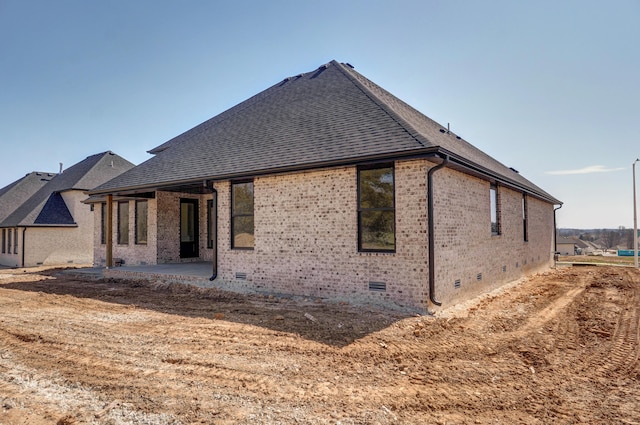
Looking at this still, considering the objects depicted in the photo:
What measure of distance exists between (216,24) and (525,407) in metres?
13.0

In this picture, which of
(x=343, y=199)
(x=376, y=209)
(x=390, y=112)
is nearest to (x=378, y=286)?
(x=376, y=209)

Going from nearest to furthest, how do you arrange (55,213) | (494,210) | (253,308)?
(253,308), (494,210), (55,213)

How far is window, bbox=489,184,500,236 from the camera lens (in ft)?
40.0

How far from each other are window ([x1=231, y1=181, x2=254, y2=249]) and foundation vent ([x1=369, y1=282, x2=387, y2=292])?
Result: 4033mm

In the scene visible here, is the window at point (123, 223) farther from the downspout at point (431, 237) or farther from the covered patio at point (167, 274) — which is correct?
the downspout at point (431, 237)

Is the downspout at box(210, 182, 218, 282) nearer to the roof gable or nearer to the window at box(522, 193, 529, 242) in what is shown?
the window at box(522, 193, 529, 242)

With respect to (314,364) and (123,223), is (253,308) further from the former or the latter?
(123,223)

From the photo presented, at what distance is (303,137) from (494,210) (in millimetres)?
6871

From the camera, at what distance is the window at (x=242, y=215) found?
1102 centimetres

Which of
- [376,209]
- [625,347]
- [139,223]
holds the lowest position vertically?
[625,347]

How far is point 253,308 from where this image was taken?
856 cm

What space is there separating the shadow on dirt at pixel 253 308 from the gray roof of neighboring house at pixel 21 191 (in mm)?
19525

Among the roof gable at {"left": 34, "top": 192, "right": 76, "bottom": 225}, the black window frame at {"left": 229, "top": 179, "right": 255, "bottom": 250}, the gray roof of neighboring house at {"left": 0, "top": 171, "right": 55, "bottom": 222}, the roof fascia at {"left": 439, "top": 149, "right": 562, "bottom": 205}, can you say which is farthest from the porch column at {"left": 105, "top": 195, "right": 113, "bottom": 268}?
the gray roof of neighboring house at {"left": 0, "top": 171, "right": 55, "bottom": 222}

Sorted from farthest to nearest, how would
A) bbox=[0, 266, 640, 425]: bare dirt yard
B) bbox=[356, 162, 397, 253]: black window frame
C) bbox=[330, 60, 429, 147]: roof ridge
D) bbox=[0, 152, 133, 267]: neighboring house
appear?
bbox=[0, 152, 133, 267]: neighboring house < bbox=[356, 162, 397, 253]: black window frame < bbox=[330, 60, 429, 147]: roof ridge < bbox=[0, 266, 640, 425]: bare dirt yard
